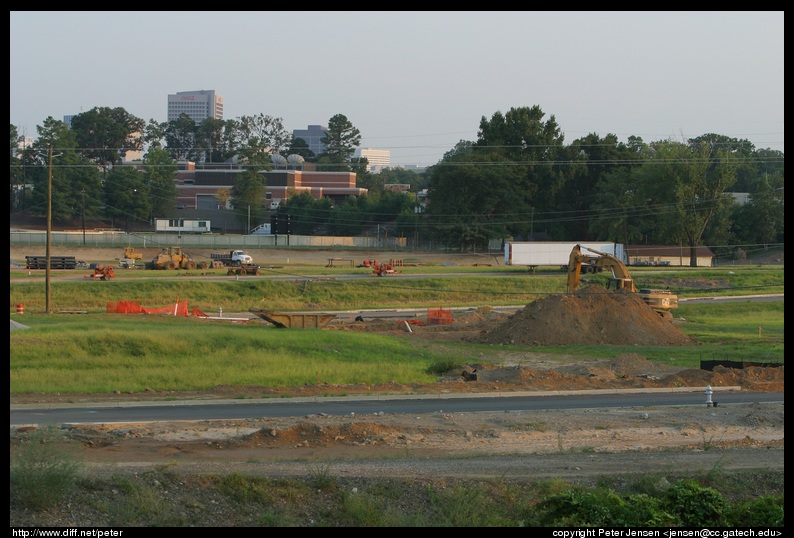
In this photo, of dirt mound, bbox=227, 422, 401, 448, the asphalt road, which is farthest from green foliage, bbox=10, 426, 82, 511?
the asphalt road

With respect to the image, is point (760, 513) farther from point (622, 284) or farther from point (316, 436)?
point (622, 284)

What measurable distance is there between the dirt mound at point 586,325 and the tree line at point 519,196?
62.8 meters

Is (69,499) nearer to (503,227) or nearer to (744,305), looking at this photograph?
(744,305)

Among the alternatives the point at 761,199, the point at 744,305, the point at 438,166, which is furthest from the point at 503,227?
the point at 744,305

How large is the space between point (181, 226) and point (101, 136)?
2689 inches

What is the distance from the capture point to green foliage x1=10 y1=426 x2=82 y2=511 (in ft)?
38.5

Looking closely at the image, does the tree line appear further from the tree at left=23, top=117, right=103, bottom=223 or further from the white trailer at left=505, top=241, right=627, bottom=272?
the white trailer at left=505, top=241, right=627, bottom=272

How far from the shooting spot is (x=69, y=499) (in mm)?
12078

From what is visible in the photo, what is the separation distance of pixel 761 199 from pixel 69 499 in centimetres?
11557

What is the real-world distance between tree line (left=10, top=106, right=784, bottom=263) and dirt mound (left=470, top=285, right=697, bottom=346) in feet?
206

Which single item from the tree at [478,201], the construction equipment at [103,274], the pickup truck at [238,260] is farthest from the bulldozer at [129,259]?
the tree at [478,201]

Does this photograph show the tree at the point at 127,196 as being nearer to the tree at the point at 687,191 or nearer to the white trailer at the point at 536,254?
the white trailer at the point at 536,254

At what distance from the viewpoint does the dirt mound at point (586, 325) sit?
4556 centimetres
